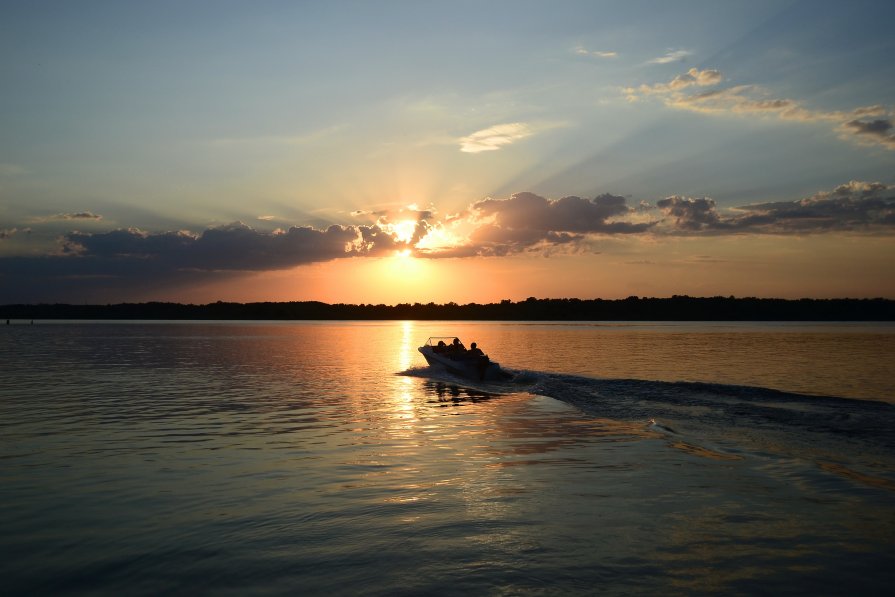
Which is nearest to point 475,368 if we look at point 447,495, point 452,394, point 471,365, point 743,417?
point 471,365

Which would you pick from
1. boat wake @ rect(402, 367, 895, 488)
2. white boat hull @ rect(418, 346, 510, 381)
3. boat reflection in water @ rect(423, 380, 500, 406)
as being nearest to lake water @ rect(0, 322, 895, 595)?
boat wake @ rect(402, 367, 895, 488)

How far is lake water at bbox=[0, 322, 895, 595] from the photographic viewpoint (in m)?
9.83

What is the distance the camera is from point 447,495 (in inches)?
565

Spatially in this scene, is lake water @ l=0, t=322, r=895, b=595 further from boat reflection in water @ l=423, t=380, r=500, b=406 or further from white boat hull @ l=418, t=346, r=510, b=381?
white boat hull @ l=418, t=346, r=510, b=381

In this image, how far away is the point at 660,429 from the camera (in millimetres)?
23453

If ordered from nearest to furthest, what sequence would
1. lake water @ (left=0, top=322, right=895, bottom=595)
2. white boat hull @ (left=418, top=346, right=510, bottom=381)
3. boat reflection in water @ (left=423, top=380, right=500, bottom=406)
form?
lake water @ (left=0, top=322, right=895, bottom=595), boat reflection in water @ (left=423, top=380, right=500, bottom=406), white boat hull @ (left=418, top=346, right=510, bottom=381)

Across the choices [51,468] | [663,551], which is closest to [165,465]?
[51,468]

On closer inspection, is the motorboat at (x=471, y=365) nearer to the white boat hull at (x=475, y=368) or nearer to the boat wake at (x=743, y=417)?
the white boat hull at (x=475, y=368)

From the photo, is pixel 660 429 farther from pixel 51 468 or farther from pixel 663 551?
pixel 51 468

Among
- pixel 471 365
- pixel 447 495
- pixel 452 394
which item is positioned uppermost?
pixel 471 365

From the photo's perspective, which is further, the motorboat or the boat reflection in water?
the motorboat

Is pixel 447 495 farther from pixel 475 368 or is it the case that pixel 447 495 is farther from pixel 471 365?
pixel 471 365

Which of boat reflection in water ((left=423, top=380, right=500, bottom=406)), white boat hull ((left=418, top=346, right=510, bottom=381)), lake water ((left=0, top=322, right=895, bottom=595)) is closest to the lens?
lake water ((left=0, top=322, right=895, bottom=595))

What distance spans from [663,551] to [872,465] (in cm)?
1053
